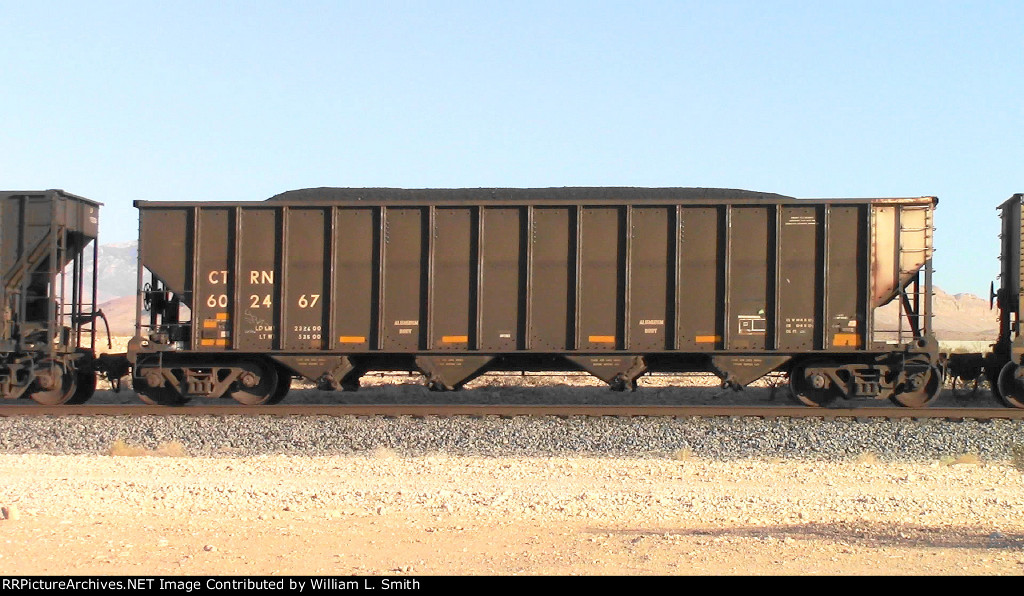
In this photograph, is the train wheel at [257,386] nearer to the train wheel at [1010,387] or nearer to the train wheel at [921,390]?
the train wheel at [921,390]

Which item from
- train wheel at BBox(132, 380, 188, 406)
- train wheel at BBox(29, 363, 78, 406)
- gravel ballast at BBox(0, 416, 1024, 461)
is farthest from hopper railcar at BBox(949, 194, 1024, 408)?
train wheel at BBox(29, 363, 78, 406)

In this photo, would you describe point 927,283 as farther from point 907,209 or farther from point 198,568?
point 198,568

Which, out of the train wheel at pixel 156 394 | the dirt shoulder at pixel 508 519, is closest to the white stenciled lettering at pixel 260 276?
the train wheel at pixel 156 394

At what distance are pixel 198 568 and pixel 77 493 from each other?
3191 mm

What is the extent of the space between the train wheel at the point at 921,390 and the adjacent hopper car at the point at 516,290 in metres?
0.03

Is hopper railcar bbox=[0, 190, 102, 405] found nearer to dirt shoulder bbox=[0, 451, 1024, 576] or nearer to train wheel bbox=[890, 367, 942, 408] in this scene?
dirt shoulder bbox=[0, 451, 1024, 576]

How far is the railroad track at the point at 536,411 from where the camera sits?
14117 mm

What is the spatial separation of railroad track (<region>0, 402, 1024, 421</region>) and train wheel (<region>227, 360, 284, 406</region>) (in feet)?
2.55

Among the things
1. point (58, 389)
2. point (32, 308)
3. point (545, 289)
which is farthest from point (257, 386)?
point (545, 289)

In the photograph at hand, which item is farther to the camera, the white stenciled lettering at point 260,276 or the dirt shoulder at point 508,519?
the white stenciled lettering at point 260,276

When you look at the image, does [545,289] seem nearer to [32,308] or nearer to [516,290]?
[516,290]

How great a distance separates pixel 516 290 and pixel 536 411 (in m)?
2.08

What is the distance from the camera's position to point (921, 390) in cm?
1510

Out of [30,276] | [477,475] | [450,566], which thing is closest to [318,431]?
[477,475]
